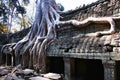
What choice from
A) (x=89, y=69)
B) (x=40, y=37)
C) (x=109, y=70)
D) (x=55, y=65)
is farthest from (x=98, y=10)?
(x=55, y=65)

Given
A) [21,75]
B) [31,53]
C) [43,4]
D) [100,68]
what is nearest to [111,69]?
[100,68]

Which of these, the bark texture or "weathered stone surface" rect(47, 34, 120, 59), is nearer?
"weathered stone surface" rect(47, 34, 120, 59)

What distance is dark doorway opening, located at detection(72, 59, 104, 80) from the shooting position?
756cm

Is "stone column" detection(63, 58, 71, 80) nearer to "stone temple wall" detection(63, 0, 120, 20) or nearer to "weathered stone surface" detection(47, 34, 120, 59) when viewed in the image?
"weathered stone surface" detection(47, 34, 120, 59)

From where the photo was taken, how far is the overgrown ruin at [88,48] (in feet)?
17.9

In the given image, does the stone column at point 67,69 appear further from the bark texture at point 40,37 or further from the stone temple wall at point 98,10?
the stone temple wall at point 98,10

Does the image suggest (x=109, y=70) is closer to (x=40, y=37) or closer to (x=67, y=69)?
(x=67, y=69)

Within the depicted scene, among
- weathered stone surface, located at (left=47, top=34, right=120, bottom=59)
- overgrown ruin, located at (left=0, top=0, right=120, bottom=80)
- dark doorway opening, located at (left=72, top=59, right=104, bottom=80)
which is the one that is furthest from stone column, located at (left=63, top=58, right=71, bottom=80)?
dark doorway opening, located at (left=72, top=59, right=104, bottom=80)

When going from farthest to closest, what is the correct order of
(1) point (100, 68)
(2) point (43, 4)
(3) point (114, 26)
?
(2) point (43, 4)
(1) point (100, 68)
(3) point (114, 26)

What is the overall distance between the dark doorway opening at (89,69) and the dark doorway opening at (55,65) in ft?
4.46

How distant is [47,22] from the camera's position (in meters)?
9.20

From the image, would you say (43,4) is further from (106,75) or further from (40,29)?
(106,75)

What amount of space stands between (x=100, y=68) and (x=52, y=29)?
8.78 feet

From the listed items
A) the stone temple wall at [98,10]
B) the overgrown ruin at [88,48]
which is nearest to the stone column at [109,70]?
the overgrown ruin at [88,48]
